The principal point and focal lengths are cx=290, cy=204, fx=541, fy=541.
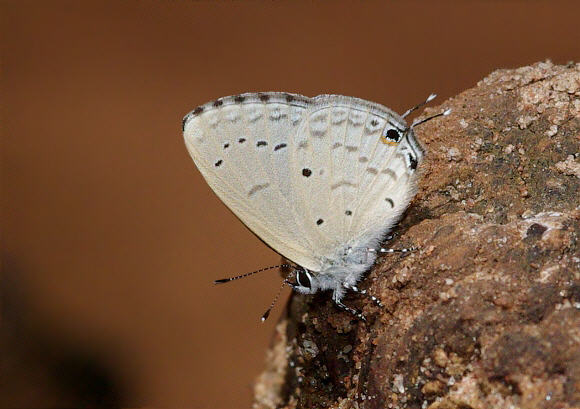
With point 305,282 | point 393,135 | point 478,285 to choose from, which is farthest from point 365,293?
point 393,135

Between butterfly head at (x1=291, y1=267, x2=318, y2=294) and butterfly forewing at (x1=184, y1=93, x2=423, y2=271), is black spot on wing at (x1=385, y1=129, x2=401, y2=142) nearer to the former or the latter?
butterfly forewing at (x1=184, y1=93, x2=423, y2=271)

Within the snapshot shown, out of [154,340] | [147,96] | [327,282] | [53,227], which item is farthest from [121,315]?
[327,282]

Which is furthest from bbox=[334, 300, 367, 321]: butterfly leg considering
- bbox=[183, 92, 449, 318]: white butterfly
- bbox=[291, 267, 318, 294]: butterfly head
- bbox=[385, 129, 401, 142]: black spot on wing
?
bbox=[385, 129, 401, 142]: black spot on wing

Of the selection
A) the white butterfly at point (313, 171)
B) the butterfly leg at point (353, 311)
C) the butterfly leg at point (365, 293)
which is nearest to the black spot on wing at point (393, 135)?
the white butterfly at point (313, 171)

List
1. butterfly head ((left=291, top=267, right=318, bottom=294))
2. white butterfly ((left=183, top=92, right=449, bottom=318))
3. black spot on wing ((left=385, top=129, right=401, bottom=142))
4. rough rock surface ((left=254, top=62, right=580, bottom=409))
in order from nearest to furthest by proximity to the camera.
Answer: rough rock surface ((left=254, top=62, right=580, bottom=409)) → white butterfly ((left=183, top=92, right=449, bottom=318)) → black spot on wing ((left=385, top=129, right=401, bottom=142)) → butterfly head ((left=291, top=267, right=318, bottom=294))

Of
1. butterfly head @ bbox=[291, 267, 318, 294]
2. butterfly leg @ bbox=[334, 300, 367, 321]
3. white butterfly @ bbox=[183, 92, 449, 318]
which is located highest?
white butterfly @ bbox=[183, 92, 449, 318]

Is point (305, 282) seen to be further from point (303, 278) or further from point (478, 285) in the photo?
point (478, 285)
